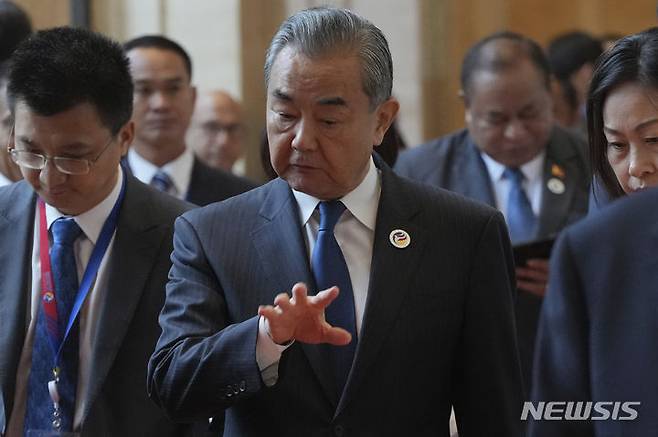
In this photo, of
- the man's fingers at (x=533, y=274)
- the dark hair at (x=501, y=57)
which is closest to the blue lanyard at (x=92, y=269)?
the man's fingers at (x=533, y=274)

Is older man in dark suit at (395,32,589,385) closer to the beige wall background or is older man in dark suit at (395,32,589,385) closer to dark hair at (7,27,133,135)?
dark hair at (7,27,133,135)

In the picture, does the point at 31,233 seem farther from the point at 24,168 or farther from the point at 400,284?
the point at 400,284

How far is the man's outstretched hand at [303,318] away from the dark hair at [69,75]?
4.03ft

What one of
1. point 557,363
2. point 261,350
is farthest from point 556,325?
point 261,350

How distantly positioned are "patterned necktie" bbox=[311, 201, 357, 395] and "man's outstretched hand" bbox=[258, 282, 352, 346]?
0.84ft

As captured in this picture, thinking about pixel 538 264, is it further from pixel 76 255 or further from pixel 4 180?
pixel 4 180

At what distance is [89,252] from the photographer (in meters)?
3.88

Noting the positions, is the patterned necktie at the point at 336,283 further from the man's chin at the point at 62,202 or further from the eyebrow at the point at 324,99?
the man's chin at the point at 62,202

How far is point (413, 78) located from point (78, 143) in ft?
19.9

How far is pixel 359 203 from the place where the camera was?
11.0 feet

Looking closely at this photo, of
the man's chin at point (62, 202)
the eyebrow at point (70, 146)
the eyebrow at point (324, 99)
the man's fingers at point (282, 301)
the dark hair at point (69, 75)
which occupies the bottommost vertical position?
the man's chin at point (62, 202)

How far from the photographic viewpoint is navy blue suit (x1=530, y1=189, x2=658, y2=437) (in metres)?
2.32

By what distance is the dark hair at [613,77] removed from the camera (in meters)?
3.54

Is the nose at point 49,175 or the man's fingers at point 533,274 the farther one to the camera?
the man's fingers at point 533,274
